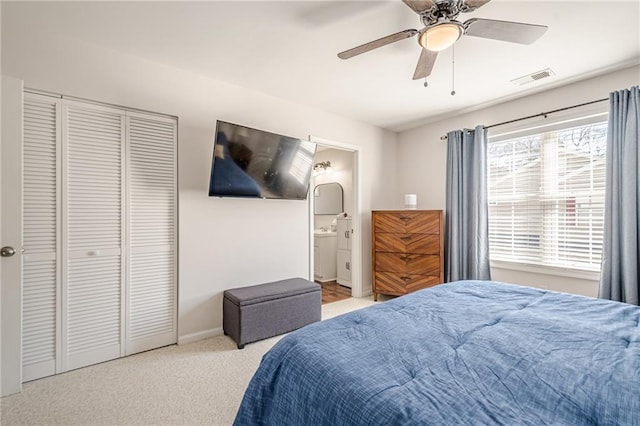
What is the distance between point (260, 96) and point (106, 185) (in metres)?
1.68

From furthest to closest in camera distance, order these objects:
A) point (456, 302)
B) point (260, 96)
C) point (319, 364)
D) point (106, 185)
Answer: point (260, 96)
point (106, 185)
point (456, 302)
point (319, 364)

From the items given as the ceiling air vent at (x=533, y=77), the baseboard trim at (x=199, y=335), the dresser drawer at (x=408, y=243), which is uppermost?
the ceiling air vent at (x=533, y=77)

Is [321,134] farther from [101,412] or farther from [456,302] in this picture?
[101,412]

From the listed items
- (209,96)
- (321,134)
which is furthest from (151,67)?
(321,134)

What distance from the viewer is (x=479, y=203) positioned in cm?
335

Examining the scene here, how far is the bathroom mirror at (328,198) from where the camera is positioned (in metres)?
5.32

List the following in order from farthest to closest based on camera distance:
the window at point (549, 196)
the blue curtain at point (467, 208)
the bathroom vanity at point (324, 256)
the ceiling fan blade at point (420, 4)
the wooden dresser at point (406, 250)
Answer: the bathroom vanity at point (324, 256), the wooden dresser at point (406, 250), the blue curtain at point (467, 208), the window at point (549, 196), the ceiling fan blade at point (420, 4)

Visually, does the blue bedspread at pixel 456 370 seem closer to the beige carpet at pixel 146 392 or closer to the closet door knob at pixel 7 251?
the beige carpet at pixel 146 392

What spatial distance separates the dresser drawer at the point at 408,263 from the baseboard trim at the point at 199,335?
6.87 ft

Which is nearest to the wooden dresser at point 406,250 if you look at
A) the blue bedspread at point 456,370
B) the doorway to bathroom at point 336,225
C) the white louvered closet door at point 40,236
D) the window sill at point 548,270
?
the doorway to bathroom at point 336,225

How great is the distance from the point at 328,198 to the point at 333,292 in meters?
1.90

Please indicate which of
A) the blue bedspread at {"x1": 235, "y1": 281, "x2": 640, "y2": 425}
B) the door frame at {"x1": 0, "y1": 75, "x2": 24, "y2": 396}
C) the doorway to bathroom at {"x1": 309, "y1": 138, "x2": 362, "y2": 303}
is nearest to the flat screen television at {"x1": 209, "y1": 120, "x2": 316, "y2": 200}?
the doorway to bathroom at {"x1": 309, "y1": 138, "x2": 362, "y2": 303}

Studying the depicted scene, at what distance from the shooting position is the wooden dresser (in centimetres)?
346

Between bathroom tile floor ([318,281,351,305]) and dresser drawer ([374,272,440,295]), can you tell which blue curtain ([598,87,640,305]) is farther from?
bathroom tile floor ([318,281,351,305])
